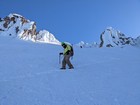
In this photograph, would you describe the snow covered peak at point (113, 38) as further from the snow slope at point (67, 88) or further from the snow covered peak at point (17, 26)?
the snow slope at point (67, 88)

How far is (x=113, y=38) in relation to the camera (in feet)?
472

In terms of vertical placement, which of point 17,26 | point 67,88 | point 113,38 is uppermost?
point 17,26

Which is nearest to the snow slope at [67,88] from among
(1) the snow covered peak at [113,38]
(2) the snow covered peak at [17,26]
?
(2) the snow covered peak at [17,26]

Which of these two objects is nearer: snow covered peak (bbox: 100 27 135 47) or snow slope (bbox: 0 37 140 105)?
snow slope (bbox: 0 37 140 105)

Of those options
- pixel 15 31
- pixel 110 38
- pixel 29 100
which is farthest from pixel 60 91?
pixel 110 38

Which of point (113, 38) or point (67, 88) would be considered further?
point (113, 38)

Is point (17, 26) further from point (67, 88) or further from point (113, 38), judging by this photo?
point (67, 88)

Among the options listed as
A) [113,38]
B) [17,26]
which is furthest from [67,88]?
[113,38]

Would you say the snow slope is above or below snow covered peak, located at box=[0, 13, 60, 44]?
below

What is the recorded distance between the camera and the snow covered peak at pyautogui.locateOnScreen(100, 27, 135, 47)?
455 ft

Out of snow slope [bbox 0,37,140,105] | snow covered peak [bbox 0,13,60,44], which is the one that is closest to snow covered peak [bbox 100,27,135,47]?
snow covered peak [bbox 0,13,60,44]

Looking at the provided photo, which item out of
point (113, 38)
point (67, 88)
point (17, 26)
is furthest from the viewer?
point (113, 38)

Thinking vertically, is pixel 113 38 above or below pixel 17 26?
below

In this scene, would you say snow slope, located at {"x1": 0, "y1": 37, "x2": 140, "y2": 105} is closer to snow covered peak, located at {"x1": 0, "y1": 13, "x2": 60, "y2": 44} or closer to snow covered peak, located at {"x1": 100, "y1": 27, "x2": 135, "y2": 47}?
snow covered peak, located at {"x1": 0, "y1": 13, "x2": 60, "y2": 44}
